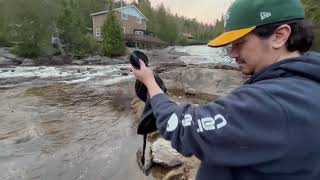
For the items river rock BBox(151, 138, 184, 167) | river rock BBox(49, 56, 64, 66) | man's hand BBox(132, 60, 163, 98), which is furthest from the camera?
river rock BBox(49, 56, 64, 66)

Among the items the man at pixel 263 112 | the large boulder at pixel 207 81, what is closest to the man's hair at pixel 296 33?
the man at pixel 263 112

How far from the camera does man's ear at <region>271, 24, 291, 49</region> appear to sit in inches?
62.8

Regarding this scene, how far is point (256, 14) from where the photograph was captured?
5.22ft

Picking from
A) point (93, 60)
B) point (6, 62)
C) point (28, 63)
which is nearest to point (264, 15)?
point (28, 63)

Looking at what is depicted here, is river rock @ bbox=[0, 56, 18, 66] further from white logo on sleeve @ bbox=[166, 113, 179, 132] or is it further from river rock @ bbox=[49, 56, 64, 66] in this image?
white logo on sleeve @ bbox=[166, 113, 179, 132]

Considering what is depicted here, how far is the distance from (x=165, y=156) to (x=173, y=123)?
530 centimetres

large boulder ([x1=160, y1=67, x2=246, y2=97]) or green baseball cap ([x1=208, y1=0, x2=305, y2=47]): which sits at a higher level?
green baseball cap ([x1=208, y1=0, x2=305, y2=47])

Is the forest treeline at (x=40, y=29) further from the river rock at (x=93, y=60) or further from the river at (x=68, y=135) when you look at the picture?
the river at (x=68, y=135)

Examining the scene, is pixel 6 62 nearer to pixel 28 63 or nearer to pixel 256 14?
pixel 28 63

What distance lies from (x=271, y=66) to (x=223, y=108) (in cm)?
29

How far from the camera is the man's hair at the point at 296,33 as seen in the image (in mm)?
1598

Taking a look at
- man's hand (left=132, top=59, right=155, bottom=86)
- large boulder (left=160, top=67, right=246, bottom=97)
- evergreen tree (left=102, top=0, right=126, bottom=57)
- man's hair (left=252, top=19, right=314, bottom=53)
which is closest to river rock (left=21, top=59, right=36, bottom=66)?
evergreen tree (left=102, top=0, right=126, bottom=57)

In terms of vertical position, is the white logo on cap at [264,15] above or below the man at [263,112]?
above

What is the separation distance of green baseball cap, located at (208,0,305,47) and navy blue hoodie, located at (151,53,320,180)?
0.19 metres
